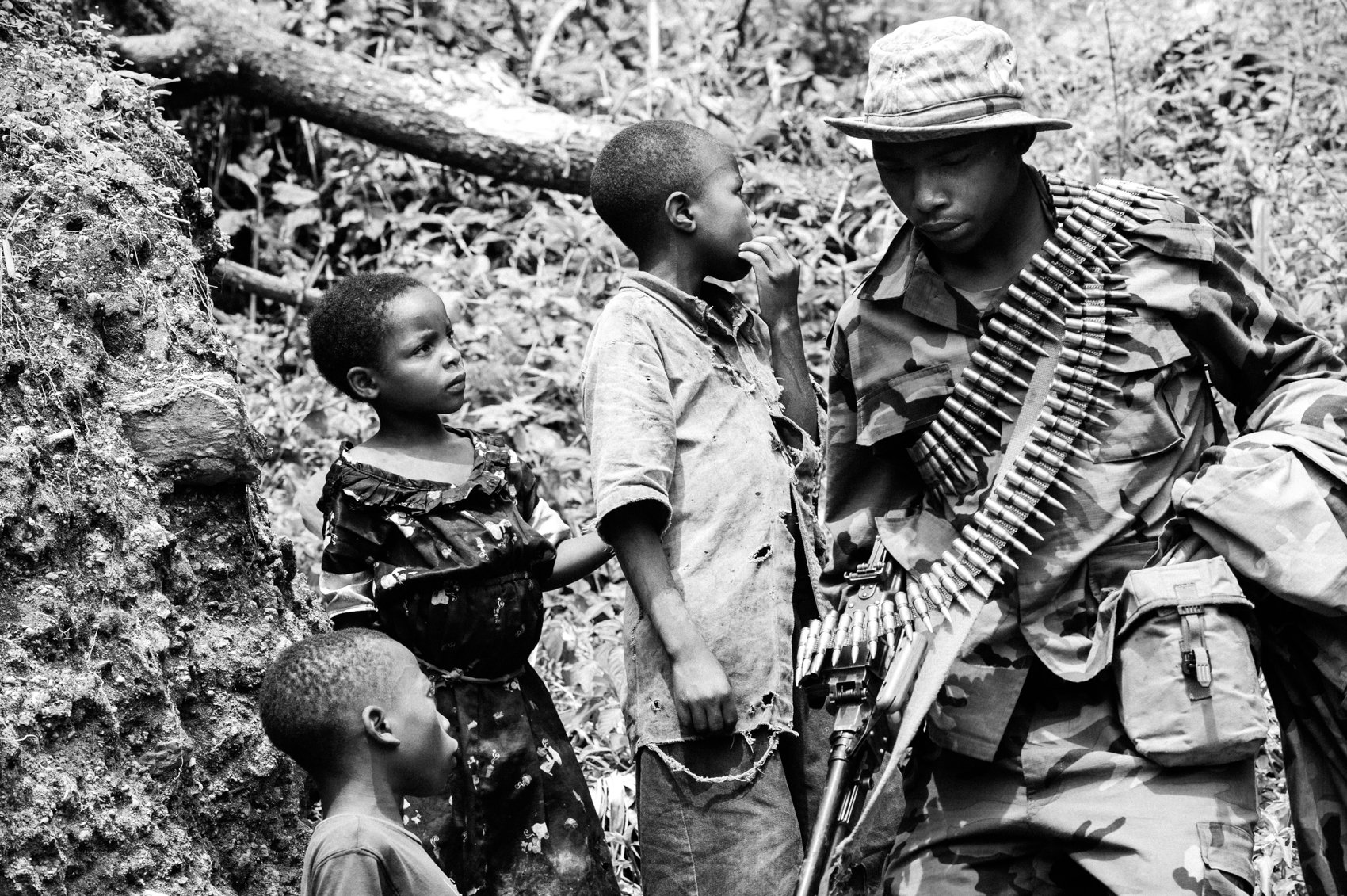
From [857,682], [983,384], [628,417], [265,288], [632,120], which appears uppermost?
[983,384]

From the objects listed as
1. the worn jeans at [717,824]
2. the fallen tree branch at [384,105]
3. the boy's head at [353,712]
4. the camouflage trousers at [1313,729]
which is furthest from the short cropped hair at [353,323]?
the fallen tree branch at [384,105]

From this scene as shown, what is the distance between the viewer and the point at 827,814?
315cm

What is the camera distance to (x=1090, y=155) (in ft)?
23.3

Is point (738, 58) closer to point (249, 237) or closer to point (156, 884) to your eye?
point (249, 237)

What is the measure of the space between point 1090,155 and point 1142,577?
452 centimetres

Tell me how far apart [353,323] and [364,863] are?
65.4 inches

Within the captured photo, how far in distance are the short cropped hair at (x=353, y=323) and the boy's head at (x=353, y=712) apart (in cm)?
106

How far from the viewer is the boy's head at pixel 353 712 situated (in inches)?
120

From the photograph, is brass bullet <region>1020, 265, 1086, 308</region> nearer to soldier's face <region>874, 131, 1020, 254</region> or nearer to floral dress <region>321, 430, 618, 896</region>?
soldier's face <region>874, 131, 1020, 254</region>

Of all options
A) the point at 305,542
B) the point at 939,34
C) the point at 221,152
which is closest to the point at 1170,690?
the point at 939,34

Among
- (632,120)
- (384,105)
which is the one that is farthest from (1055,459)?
(632,120)

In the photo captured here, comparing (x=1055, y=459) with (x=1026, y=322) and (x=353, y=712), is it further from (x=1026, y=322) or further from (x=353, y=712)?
(x=353, y=712)

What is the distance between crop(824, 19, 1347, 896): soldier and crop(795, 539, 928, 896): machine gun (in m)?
0.10

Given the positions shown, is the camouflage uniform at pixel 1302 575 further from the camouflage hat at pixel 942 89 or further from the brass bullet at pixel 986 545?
the camouflage hat at pixel 942 89
